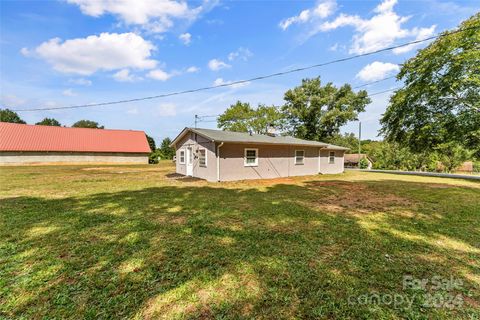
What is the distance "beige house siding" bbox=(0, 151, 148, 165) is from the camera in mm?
25234

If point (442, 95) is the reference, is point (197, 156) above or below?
below

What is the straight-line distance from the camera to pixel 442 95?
15.2 m

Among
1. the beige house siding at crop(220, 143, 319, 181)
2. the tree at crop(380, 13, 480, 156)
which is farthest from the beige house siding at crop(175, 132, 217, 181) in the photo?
the tree at crop(380, 13, 480, 156)

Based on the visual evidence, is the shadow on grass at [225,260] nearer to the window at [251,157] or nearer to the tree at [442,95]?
the window at [251,157]

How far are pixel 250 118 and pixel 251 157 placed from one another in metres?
24.0

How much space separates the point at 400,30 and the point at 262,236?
1198cm

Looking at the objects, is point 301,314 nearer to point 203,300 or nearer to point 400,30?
point 203,300

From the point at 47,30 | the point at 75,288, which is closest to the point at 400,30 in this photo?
the point at 75,288

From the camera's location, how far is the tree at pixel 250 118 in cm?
3556

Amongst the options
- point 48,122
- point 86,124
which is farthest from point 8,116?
point 86,124

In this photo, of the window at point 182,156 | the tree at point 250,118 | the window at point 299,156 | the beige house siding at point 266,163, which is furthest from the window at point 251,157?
the tree at point 250,118

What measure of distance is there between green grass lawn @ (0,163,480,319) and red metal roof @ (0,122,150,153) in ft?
88.2

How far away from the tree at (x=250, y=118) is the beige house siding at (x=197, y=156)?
21116 mm

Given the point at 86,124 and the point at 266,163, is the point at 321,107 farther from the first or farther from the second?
the point at 86,124
